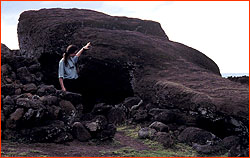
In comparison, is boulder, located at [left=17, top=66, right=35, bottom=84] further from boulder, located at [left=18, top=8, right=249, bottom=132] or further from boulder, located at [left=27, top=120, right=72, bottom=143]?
boulder, located at [left=27, top=120, right=72, bottom=143]

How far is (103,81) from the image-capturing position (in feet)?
56.3

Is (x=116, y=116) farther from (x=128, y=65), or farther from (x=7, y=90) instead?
(x=7, y=90)

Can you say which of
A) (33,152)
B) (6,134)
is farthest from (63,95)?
(33,152)

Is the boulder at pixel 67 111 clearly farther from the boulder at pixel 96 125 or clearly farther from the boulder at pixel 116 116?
the boulder at pixel 116 116

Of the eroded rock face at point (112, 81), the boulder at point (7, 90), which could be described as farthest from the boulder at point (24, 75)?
the boulder at point (7, 90)

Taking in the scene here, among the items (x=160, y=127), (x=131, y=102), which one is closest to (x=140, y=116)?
(x=131, y=102)

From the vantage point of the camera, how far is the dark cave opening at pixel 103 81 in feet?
55.4

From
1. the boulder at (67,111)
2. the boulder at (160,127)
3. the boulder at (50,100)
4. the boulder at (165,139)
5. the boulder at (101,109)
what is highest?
the boulder at (50,100)

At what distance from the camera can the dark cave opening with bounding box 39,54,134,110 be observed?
55.4 feet

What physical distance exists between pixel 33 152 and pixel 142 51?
10.0 meters

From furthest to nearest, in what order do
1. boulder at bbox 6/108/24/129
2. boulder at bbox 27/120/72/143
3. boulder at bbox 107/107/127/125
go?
boulder at bbox 107/107/127/125, boulder at bbox 6/108/24/129, boulder at bbox 27/120/72/143

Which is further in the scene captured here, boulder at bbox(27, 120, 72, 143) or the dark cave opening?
the dark cave opening

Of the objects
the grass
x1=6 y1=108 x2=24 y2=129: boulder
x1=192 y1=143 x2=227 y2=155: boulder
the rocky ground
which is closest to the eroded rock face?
x1=6 y1=108 x2=24 y2=129: boulder

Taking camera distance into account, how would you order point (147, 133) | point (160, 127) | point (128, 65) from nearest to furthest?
point (147, 133) < point (160, 127) < point (128, 65)
